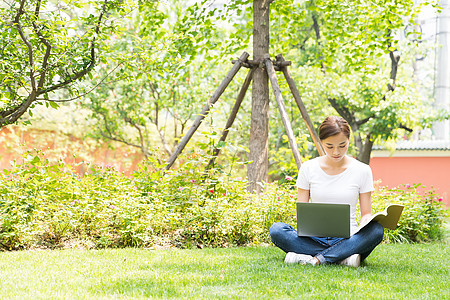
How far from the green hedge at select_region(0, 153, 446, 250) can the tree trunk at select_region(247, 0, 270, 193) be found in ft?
1.71

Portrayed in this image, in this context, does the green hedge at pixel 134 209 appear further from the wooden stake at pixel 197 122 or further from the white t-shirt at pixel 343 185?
the white t-shirt at pixel 343 185

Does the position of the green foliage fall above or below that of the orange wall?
above

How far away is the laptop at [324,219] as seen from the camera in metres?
3.51

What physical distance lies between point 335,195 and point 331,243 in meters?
0.37

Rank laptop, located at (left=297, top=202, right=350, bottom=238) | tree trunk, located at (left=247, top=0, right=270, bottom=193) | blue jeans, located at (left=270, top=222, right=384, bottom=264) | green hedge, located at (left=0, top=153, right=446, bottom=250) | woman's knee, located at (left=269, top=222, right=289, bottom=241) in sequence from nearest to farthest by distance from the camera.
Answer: laptop, located at (left=297, top=202, right=350, bottom=238)
blue jeans, located at (left=270, top=222, right=384, bottom=264)
woman's knee, located at (left=269, top=222, right=289, bottom=241)
green hedge, located at (left=0, top=153, right=446, bottom=250)
tree trunk, located at (left=247, top=0, right=270, bottom=193)

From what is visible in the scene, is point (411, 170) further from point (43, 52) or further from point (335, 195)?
point (43, 52)

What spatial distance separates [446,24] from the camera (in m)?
20.8

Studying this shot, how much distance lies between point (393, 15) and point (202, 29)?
294 centimetres

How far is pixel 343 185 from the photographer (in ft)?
12.4

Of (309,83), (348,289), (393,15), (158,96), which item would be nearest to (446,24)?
(309,83)

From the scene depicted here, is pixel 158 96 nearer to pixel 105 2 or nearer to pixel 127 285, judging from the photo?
pixel 105 2

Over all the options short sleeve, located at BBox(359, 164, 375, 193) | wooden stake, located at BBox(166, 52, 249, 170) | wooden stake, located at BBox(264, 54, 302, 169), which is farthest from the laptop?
wooden stake, located at BBox(166, 52, 249, 170)

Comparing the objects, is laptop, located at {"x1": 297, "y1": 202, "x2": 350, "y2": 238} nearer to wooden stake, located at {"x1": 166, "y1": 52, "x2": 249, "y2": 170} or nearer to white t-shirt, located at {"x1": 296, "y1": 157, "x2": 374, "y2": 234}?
white t-shirt, located at {"x1": 296, "y1": 157, "x2": 374, "y2": 234}

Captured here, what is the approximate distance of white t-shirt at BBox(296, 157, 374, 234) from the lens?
3771 millimetres
